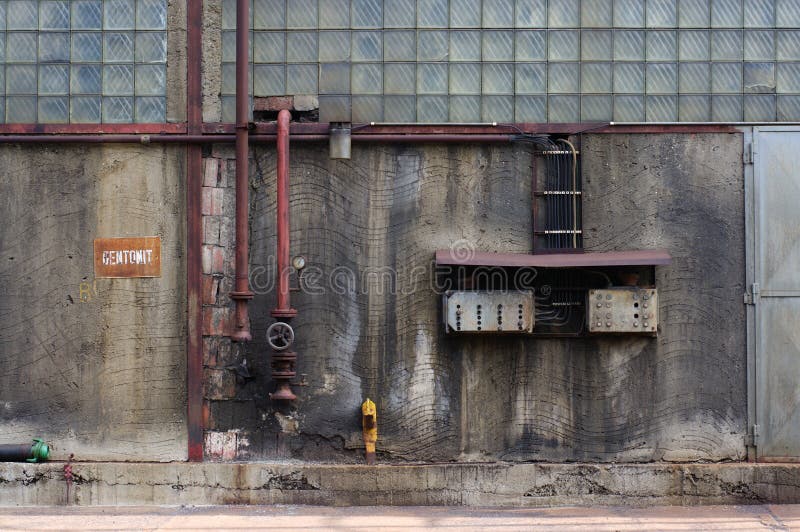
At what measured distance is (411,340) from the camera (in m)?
8.04

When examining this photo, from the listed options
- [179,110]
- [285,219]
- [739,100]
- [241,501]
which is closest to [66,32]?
[179,110]

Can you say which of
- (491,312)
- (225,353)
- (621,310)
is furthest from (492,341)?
(225,353)

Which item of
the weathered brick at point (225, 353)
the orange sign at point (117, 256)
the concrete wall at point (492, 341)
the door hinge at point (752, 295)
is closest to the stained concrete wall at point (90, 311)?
the orange sign at point (117, 256)

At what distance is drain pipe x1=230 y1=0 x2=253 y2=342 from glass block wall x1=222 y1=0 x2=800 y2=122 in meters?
0.21

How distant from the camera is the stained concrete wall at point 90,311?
8.05m

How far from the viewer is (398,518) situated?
752cm

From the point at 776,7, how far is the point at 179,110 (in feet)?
19.1

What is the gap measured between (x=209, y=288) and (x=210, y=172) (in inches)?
43.5

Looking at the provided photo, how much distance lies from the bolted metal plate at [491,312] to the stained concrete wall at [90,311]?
102 inches

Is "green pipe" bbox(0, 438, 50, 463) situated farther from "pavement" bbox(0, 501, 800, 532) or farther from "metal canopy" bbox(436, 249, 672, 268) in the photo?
"metal canopy" bbox(436, 249, 672, 268)

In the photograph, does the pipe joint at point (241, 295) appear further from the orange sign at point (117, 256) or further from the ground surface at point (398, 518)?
the ground surface at point (398, 518)

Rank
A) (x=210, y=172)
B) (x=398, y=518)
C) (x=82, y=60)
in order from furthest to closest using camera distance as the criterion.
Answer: (x=82, y=60) < (x=210, y=172) < (x=398, y=518)

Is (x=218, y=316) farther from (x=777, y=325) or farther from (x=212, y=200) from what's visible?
(x=777, y=325)

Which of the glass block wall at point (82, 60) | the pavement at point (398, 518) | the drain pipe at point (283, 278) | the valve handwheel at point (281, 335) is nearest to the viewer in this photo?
the pavement at point (398, 518)
